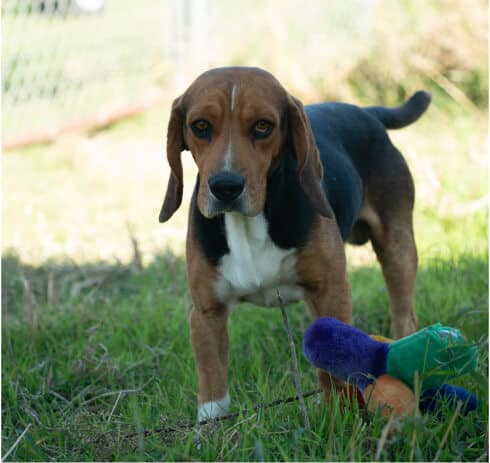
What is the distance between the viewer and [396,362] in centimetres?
278

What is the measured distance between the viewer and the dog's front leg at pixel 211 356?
3281mm

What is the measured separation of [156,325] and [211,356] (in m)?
0.99

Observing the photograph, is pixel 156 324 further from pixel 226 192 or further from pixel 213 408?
pixel 226 192

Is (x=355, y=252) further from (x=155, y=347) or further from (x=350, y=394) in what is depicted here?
(x=350, y=394)

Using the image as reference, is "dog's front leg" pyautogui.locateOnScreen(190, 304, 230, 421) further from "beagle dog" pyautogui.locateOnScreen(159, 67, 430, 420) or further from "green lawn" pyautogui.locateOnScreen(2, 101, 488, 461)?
"green lawn" pyautogui.locateOnScreen(2, 101, 488, 461)

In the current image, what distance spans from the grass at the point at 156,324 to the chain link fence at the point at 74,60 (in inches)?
55.7

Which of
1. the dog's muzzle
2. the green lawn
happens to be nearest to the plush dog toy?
the green lawn

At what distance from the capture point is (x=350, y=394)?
9.89ft

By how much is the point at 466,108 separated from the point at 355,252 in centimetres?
384

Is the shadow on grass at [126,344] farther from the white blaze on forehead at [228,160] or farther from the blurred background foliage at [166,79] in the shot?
the blurred background foliage at [166,79]

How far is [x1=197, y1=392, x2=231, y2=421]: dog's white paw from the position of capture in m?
3.21

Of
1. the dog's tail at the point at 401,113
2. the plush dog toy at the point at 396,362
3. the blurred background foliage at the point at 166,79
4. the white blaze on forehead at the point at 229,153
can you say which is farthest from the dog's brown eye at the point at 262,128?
the blurred background foliage at the point at 166,79

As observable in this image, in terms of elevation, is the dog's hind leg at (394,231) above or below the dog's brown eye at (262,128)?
below

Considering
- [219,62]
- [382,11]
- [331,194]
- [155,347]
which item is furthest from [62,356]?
[382,11]
